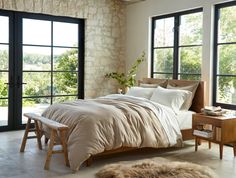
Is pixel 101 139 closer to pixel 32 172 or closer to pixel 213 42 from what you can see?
pixel 32 172

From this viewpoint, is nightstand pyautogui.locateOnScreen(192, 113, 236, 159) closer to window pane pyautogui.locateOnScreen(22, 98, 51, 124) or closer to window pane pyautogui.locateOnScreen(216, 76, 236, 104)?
window pane pyautogui.locateOnScreen(216, 76, 236, 104)

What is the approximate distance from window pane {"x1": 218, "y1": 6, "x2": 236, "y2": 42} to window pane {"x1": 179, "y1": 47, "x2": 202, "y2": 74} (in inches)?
21.0

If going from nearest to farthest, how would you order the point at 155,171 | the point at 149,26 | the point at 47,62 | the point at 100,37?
the point at 155,171 → the point at 47,62 → the point at 149,26 → the point at 100,37

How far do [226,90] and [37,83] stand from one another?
3658 mm

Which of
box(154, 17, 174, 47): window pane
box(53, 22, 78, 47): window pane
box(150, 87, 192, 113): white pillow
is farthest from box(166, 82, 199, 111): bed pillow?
box(53, 22, 78, 47): window pane

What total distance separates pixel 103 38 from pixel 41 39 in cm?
143

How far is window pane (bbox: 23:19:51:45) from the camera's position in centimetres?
639

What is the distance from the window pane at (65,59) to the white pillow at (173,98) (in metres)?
2.29

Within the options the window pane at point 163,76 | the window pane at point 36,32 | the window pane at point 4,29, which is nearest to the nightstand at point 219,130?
the window pane at point 163,76

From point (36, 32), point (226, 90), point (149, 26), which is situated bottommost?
point (226, 90)

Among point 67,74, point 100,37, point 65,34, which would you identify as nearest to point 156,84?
point 100,37

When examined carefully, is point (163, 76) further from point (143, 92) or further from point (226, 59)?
point (226, 59)

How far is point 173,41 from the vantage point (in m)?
6.50

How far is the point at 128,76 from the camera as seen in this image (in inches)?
292
